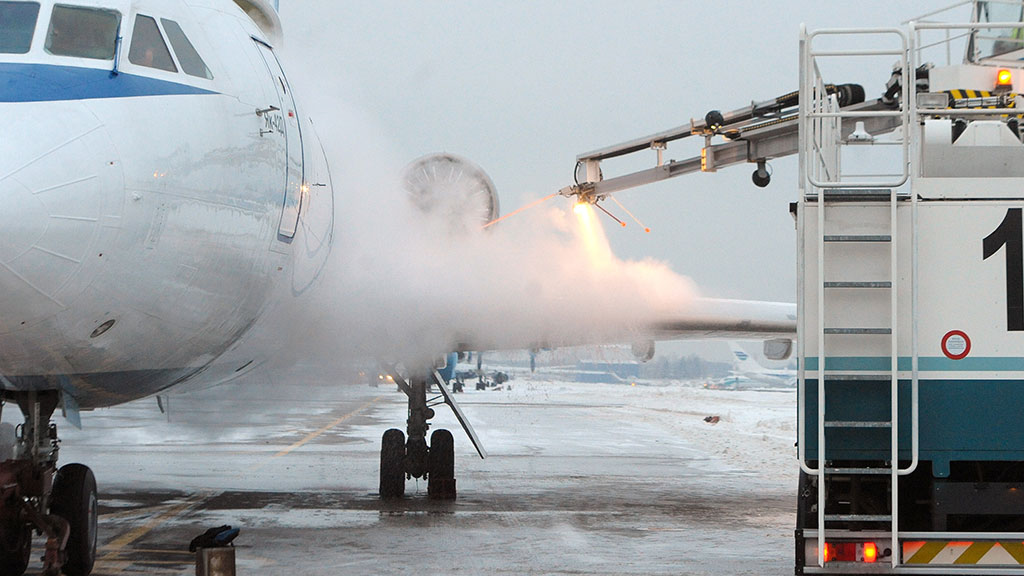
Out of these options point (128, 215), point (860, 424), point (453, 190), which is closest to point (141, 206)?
point (128, 215)

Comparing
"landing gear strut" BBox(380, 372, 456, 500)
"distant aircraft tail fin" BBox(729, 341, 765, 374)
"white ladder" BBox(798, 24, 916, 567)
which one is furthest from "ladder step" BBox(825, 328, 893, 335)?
"distant aircraft tail fin" BBox(729, 341, 765, 374)

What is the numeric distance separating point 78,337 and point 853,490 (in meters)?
3.74

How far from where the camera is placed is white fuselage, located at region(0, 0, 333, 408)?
553cm

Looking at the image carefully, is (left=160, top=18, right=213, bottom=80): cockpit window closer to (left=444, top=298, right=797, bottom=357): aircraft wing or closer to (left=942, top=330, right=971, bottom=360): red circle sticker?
(left=942, top=330, right=971, bottom=360): red circle sticker

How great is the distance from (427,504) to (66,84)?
810 centimetres

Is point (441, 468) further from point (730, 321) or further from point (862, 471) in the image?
point (862, 471)

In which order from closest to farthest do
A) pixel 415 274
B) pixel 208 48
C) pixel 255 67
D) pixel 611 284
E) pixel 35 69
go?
pixel 35 69
pixel 208 48
pixel 255 67
pixel 415 274
pixel 611 284

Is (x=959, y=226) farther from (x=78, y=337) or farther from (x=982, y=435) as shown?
(x=78, y=337)

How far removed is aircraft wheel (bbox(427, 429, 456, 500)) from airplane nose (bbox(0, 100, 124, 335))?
336 inches

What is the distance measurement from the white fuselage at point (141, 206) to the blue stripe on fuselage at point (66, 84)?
0.01 meters

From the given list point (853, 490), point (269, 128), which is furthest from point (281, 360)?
point (853, 490)

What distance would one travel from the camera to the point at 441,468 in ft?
46.1

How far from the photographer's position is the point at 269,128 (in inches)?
306

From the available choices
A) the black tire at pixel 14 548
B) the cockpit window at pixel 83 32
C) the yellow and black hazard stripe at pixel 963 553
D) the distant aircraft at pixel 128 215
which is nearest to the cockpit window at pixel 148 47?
the distant aircraft at pixel 128 215
